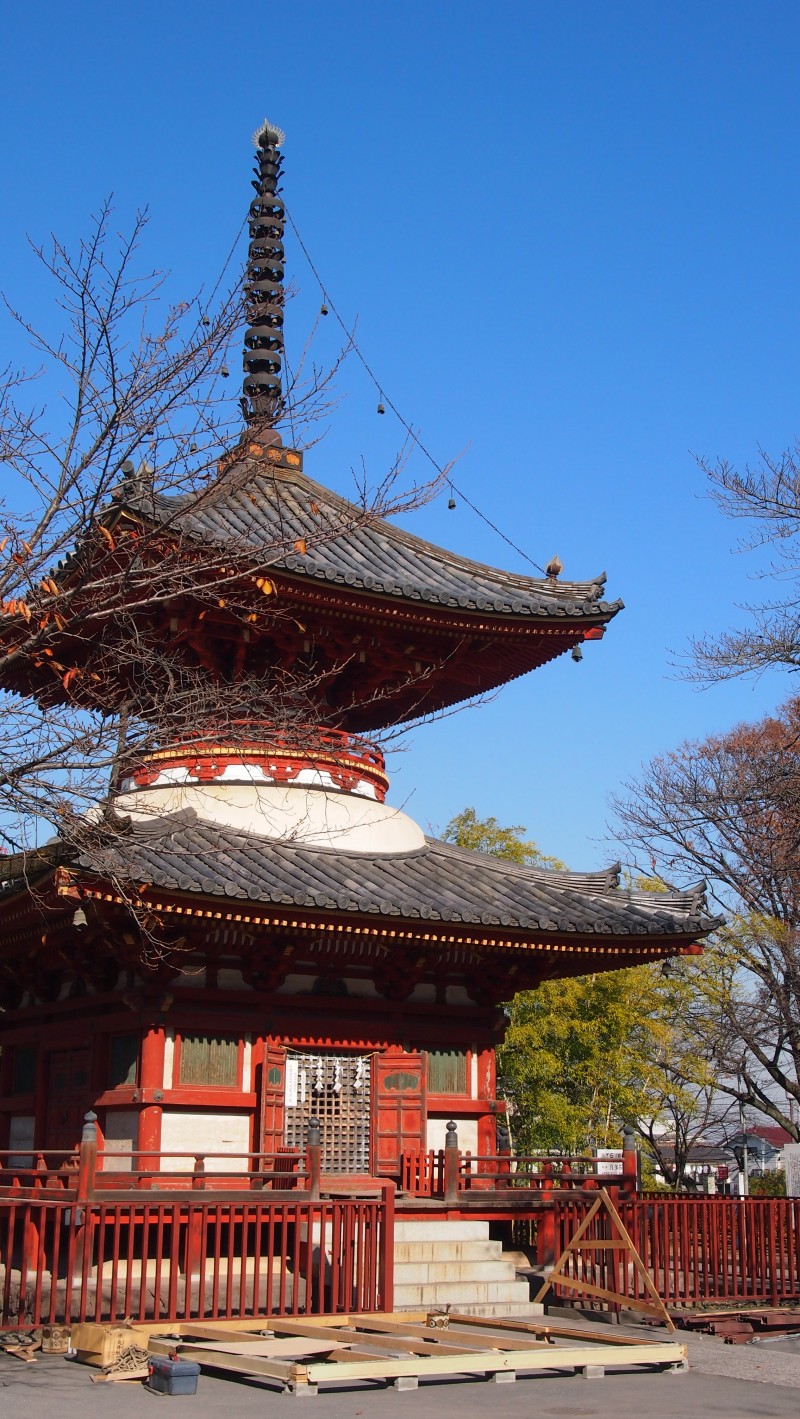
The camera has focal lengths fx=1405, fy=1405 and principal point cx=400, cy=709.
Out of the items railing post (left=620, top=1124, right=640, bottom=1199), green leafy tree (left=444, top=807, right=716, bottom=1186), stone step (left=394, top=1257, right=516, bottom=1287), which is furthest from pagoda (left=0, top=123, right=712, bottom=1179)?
green leafy tree (left=444, top=807, right=716, bottom=1186)

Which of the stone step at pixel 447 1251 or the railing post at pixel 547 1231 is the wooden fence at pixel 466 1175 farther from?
the stone step at pixel 447 1251

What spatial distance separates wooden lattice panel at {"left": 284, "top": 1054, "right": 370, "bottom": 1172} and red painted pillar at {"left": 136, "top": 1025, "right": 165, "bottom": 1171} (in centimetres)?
178

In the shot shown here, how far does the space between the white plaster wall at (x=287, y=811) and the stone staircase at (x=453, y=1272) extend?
485cm

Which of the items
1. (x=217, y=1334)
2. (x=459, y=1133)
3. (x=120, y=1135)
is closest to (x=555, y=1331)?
(x=217, y=1334)

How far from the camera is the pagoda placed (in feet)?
53.6

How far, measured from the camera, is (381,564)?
65.1 ft

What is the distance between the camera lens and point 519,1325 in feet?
43.4

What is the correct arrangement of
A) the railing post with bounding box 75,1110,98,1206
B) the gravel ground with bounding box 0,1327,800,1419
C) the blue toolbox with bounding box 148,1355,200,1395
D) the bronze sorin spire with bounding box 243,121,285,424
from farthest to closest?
the bronze sorin spire with bounding box 243,121,285,424, the railing post with bounding box 75,1110,98,1206, the blue toolbox with bounding box 148,1355,200,1395, the gravel ground with bounding box 0,1327,800,1419

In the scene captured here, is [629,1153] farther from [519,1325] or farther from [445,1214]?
[519,1325]

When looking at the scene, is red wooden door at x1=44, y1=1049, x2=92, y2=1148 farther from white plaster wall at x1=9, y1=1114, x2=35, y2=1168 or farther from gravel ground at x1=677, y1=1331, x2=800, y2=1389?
gravel ground at x1=677, y1=1331, x2=800, y2=1389

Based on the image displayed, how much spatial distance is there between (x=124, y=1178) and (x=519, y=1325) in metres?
4.99

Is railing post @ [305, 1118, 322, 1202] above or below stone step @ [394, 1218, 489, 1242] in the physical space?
above

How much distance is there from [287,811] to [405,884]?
1817 millimetres

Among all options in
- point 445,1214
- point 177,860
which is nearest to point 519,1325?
point 445,1214
